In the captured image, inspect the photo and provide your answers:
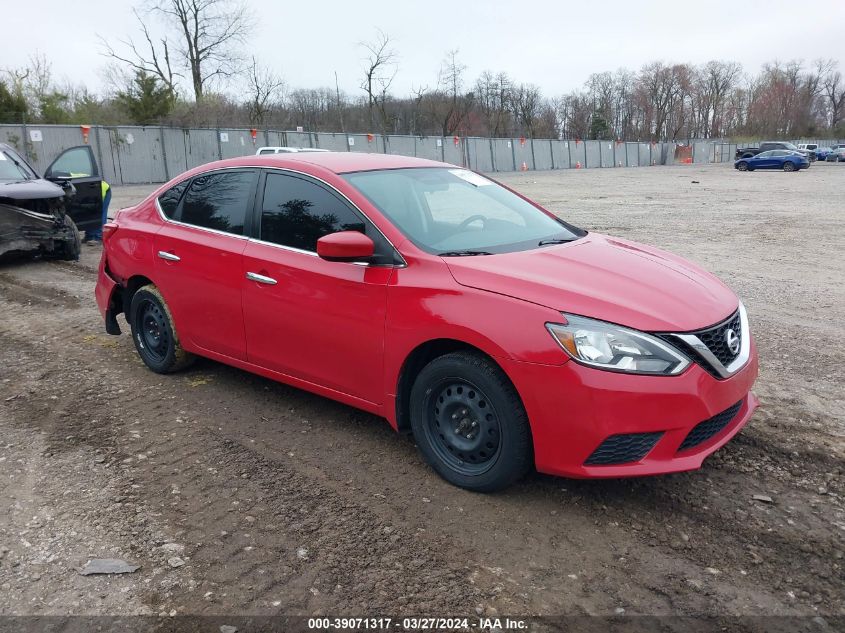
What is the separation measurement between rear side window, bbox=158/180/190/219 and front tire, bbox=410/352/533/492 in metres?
2.53

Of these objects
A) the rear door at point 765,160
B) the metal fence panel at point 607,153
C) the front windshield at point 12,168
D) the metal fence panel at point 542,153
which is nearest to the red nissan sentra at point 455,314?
the front windshield at point 12,168

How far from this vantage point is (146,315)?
5184 millimetres

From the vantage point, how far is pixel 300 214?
4.07m

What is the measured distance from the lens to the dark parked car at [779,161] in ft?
138

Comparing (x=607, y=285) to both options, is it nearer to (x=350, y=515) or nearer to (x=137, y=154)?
(x=350, y=515)

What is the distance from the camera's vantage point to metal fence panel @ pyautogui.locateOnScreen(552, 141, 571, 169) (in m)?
54.3

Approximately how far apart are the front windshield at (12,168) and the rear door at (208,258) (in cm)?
652

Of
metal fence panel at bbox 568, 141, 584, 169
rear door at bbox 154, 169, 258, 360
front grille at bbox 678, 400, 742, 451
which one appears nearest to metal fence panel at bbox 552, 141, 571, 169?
metal fence panel at bbox 568, 141, 584, 169

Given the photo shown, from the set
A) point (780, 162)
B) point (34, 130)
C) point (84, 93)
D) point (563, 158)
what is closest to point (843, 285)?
point (34, 130)

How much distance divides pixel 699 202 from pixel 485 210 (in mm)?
17450

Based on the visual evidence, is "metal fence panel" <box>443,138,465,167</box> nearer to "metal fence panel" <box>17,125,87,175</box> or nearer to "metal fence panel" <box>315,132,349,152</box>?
"metal fence panel" <box>315,132,349,152</box>

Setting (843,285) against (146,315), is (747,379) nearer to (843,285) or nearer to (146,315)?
(146,315)

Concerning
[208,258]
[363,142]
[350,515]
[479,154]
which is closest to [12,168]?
[208,258]

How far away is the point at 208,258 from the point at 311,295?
40.7 inches
